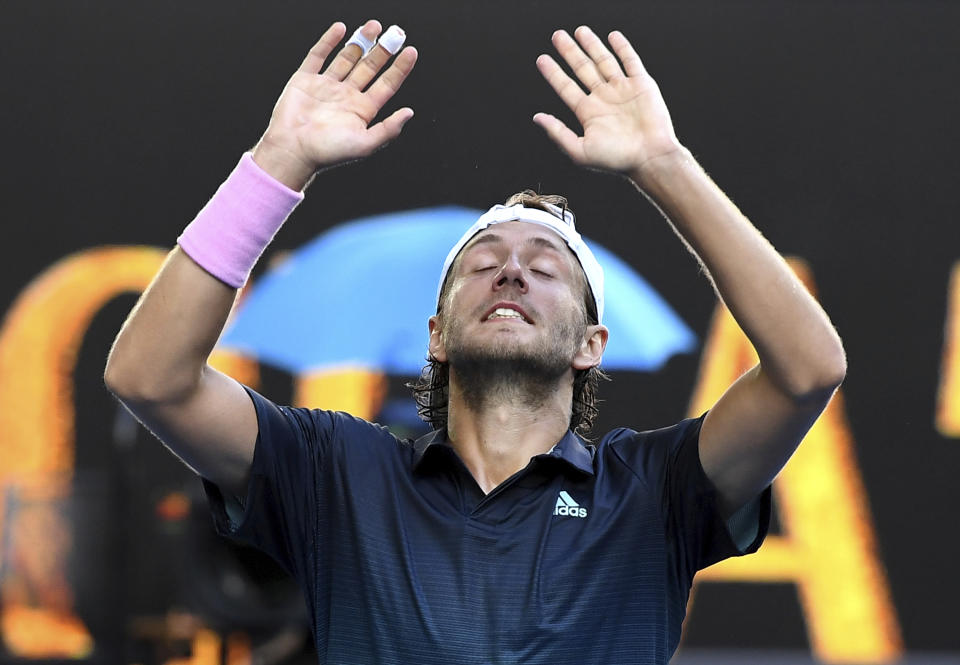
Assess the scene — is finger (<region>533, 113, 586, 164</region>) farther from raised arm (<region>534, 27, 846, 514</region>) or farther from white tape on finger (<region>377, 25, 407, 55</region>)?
white tape on finger (<region>377, 25, 407, 55</region>)

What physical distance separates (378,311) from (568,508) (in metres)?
2.74

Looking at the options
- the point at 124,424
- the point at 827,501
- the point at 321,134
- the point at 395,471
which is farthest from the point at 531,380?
the point at 827,501

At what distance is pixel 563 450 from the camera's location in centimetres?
234

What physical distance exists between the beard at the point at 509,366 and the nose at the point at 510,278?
0.33 ft

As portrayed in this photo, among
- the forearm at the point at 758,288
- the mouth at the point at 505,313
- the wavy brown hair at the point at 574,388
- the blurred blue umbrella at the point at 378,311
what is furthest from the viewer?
the blurred blue umbrella at the point at 378,311

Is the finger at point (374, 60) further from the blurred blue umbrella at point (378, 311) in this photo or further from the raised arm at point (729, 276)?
the blurred blue umbrella at point (378, 311)

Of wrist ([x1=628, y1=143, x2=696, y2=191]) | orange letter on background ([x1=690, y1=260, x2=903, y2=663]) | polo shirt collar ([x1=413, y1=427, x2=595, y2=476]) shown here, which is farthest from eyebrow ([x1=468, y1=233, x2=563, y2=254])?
orange letter on background ([x1=690, y1=260, x2=903, y2=663])

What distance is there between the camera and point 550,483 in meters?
2.30

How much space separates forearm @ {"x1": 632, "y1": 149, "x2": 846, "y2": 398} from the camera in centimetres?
204

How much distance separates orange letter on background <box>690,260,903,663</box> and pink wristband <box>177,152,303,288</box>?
4.13 metres

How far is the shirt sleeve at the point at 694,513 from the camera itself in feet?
7.30

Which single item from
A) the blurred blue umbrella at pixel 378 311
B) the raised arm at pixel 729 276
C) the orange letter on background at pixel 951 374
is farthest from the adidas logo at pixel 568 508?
the orange letter on background at pixel 951 374

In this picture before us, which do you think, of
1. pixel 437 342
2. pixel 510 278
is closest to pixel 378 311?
pixel 437 342

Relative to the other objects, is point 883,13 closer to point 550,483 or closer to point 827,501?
point 827,501
